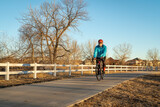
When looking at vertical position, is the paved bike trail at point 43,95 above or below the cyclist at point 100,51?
below

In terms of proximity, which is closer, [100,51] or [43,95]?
[43,95]

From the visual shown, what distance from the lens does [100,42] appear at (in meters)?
8.68

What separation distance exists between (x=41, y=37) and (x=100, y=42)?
1448 centimetres

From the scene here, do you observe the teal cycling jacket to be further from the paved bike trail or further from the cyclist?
the paved bike trail

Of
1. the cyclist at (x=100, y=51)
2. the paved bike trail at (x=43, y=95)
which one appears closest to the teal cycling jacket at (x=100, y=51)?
the cyclist at (x=100, y=51)

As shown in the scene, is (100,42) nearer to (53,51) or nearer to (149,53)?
(53,51)

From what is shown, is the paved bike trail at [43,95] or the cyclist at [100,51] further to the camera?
the cyclist at [100,51]

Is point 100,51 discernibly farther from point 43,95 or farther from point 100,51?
point 43,95

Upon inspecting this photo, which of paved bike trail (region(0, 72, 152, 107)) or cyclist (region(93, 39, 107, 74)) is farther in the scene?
Answer: cyclist (region(93, 39, 107, 74))

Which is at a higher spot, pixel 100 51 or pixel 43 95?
pixel 100 51

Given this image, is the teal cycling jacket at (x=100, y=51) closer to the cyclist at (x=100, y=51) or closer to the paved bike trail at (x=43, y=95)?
the cyclist at (x=100, y=51)

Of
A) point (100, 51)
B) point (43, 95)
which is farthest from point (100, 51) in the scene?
point (43, 95)

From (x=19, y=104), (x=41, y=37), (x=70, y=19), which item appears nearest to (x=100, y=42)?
(x=19, y=104)

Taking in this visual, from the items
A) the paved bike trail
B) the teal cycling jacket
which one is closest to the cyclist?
the teal cycling jacket
